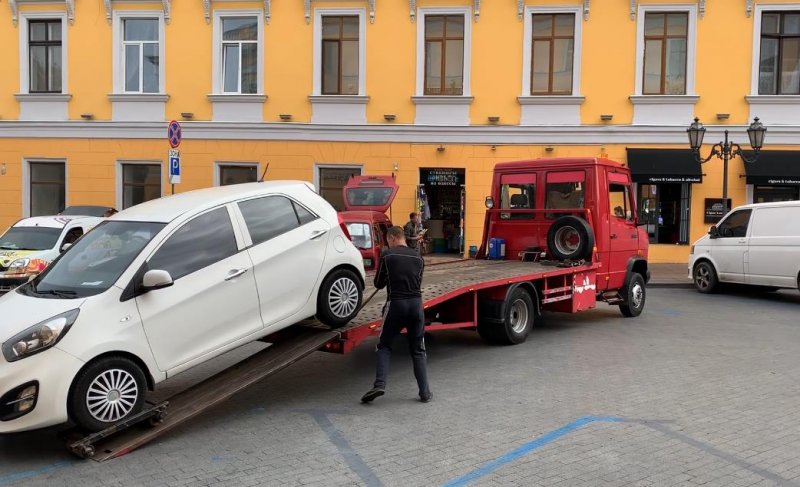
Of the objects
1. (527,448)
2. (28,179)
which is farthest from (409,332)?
(28,179)

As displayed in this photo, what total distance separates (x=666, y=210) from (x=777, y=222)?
5.53 metres

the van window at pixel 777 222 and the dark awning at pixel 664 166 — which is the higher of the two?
the dark awning at pixel 664 166

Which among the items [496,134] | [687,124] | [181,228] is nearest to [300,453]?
[181,228]

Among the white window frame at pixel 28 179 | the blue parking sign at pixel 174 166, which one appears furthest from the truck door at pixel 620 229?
the white window frame at pixel 28 179

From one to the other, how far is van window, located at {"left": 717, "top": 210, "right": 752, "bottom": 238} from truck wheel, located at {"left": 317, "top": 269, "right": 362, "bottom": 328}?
1047cm

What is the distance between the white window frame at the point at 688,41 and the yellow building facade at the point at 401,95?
42 millimetres

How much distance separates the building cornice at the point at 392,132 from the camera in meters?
18.0

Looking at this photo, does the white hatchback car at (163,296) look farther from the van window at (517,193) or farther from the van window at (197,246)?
the van window at (517,193)

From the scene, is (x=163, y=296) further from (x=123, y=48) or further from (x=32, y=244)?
(x=123, y=48)

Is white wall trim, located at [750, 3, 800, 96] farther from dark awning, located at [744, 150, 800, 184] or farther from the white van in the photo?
the white van

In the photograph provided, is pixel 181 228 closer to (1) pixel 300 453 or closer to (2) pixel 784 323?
(1) pixel 300 453

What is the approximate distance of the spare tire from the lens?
9.37 meters

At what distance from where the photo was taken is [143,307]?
4.86 metres

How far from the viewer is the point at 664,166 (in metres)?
17.7
